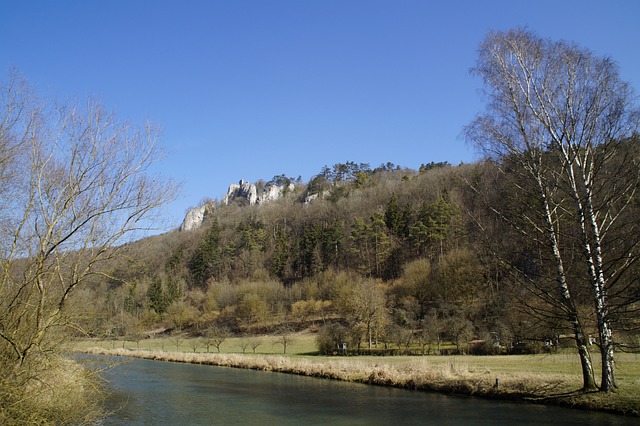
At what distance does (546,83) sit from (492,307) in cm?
3744

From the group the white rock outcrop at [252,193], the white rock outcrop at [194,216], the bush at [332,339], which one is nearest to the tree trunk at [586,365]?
the bush at [332,339]

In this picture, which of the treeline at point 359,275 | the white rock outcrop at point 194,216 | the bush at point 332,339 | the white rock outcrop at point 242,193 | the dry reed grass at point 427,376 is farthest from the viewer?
the white rock outcrop at point 242,193

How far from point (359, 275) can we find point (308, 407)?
2263 inches

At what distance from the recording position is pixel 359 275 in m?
76.5

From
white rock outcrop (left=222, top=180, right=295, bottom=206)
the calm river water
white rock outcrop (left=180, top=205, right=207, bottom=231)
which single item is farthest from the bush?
white rock outcrop (left=180, top=205, right=207, bottom=231)

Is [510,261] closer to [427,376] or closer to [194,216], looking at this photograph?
[427,376]

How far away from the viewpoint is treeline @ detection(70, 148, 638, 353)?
23.5 m

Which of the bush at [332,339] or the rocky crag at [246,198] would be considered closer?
the bush at [332,339]

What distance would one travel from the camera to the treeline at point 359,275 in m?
23.5

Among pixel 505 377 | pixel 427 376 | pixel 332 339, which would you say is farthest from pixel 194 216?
pixel 505 377

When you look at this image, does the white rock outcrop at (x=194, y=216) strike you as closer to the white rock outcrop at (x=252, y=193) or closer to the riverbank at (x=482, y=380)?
the white rock outcrop at (x=252, y=193)

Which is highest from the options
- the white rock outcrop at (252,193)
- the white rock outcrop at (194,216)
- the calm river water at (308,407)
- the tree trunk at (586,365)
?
the white rock outcrop at (252,193)

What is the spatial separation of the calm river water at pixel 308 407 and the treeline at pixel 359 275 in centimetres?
323

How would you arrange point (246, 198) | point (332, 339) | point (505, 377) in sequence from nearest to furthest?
point (505, 377) < point (332, 339) < point (246, 198)
